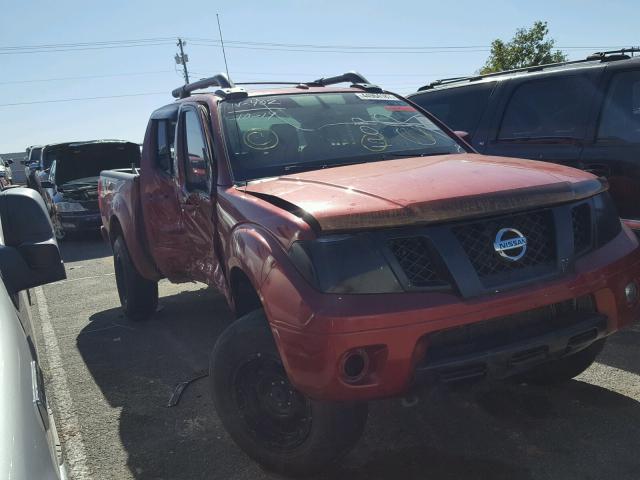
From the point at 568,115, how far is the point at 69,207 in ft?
32.4

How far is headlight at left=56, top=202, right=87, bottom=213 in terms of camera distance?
39.7ft

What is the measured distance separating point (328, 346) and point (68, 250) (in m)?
10.5

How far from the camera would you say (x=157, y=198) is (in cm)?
479

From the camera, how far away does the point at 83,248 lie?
11.9m

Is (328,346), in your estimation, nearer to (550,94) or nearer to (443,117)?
(550,94)

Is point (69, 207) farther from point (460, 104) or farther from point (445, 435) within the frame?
point (445, 435)

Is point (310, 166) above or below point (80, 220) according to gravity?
above

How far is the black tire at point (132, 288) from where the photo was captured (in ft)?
18.5

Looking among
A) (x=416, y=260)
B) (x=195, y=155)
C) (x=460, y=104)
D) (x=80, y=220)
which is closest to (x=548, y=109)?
(x=460, y=104)

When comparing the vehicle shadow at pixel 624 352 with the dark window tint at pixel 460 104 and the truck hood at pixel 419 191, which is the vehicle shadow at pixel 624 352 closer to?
the truck hood at pixel 419 191

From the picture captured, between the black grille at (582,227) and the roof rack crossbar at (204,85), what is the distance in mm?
2457

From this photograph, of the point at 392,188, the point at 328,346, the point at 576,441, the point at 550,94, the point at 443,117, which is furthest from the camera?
the point at 443,117

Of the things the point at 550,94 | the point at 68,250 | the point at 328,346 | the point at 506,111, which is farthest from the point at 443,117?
the point at 68,250

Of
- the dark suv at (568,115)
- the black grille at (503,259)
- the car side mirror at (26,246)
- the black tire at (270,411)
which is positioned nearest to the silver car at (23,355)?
the car side mirror at (26,246)
